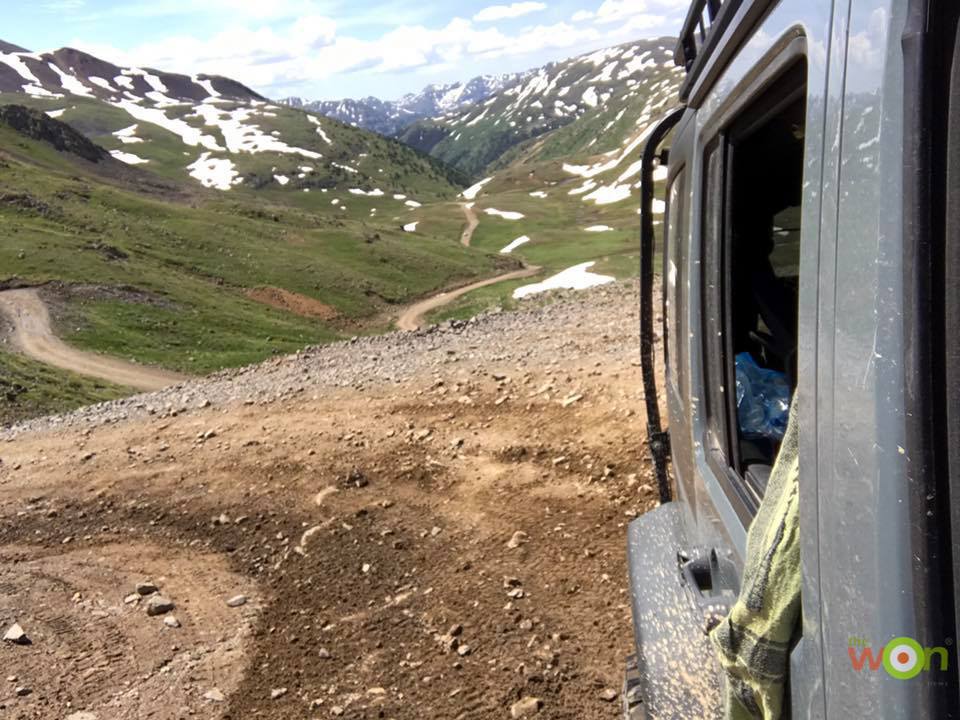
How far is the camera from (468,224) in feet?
330

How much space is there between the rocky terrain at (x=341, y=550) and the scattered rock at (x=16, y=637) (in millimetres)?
53

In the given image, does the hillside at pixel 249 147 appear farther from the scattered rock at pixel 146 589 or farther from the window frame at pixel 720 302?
the window frame at pixel 720 302

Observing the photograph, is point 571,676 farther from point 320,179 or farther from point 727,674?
point 320,179

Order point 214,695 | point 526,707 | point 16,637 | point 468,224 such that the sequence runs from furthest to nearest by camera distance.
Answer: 1. point 468,224
2. point 16,637
3. point 214,695
4. point 526,707

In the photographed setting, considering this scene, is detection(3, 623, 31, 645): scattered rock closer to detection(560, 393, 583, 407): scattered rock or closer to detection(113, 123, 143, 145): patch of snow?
→ detection(560, 393, 583, 407): scattered rock

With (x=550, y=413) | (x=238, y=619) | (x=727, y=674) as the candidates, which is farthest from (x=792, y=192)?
(x=550, y=413)

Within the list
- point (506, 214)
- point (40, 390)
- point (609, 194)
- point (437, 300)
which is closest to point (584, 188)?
point (609, 194)

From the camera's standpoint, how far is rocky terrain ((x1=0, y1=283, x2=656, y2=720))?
19.1 ft

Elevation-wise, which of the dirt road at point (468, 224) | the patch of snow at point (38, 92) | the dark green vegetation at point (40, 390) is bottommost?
the dark green vegetation at point (40, 390)

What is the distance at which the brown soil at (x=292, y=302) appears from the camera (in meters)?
46.3

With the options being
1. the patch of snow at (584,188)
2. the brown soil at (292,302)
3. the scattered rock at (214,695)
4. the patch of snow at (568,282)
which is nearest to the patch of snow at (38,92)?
the patch of snow at (584,188)

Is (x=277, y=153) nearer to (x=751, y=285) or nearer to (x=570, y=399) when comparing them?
(x=570, y=399)

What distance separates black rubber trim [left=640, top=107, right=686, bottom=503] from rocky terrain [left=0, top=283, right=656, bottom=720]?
Result: 6.88ft

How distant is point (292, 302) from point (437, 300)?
9.97 meters
